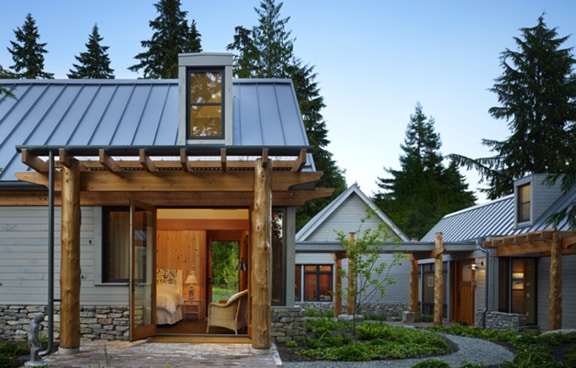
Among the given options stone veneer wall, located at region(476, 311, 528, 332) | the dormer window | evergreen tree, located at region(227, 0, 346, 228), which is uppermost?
evergreen tree, located at region(227, 0, 346, 228)

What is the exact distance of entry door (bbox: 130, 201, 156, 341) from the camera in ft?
34.8

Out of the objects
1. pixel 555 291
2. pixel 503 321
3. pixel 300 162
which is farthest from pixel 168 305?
pixel 503 321

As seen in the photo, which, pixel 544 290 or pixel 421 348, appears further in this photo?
pixel 544 290

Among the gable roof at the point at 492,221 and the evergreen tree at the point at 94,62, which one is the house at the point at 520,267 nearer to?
the gable roof at the point at 492,221

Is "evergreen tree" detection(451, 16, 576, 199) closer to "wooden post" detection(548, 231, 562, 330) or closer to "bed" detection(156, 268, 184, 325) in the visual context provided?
"wooden post" detection(548, 231, 562, 330)

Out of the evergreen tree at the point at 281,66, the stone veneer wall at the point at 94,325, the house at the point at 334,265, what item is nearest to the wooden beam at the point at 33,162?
the stone veneer wall at the point at 94,325

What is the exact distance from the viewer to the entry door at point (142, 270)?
418 inches

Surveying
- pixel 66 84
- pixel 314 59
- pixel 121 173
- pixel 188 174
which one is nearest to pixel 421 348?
pixel 188 174

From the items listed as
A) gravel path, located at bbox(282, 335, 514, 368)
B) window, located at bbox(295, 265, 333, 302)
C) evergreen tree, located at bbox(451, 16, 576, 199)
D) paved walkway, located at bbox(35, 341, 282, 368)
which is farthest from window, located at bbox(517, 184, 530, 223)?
paved walkway, located at bbox(35, 341, 282, 368)

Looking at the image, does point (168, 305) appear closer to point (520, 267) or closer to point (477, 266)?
point (477, 266)

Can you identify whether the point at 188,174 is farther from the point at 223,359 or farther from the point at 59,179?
the point at 223,359

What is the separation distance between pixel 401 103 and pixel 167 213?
33.8 m

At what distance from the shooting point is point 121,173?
394 inches

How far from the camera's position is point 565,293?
17.0 meters
